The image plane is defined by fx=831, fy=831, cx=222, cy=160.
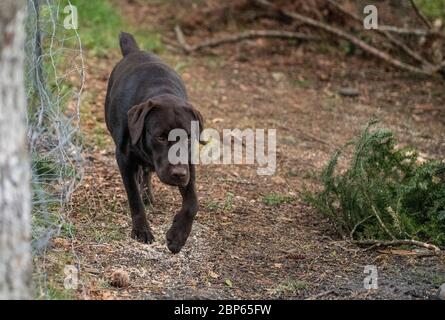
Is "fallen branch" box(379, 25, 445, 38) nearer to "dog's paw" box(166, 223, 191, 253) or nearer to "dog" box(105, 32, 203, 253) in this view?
"dog" box(105, 32, 203, 253)

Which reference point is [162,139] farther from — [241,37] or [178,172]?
[241,37]

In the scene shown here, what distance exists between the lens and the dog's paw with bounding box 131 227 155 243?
18.4 feet

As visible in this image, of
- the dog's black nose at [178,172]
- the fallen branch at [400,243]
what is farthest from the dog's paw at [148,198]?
the fallen branch at [400,243]

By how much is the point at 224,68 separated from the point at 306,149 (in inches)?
105

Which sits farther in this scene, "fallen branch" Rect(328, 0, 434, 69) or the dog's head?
"fallen branch" Rect(328, 0, 434, 69)

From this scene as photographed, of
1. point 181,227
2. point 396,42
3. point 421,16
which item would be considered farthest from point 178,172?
point 396,42

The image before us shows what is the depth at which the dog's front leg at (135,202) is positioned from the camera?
5.62 meters

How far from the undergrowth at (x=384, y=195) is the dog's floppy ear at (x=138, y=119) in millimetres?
1441

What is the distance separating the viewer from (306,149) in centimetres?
810

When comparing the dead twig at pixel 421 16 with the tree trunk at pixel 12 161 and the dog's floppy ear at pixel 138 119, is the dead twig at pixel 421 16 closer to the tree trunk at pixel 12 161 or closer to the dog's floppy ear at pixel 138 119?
the dog's floppy ear at pixel 138 119

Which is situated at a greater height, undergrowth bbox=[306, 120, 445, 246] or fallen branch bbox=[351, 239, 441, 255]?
undergrowth bbox=[306, 120, 445, 246]

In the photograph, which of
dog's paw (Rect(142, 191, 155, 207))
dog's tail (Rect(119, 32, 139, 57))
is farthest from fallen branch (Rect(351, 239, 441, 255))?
dog's tail (Rect(119, 32, 139, 57))

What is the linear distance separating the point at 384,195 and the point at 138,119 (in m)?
1.83

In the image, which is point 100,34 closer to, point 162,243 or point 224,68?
point 224,68
